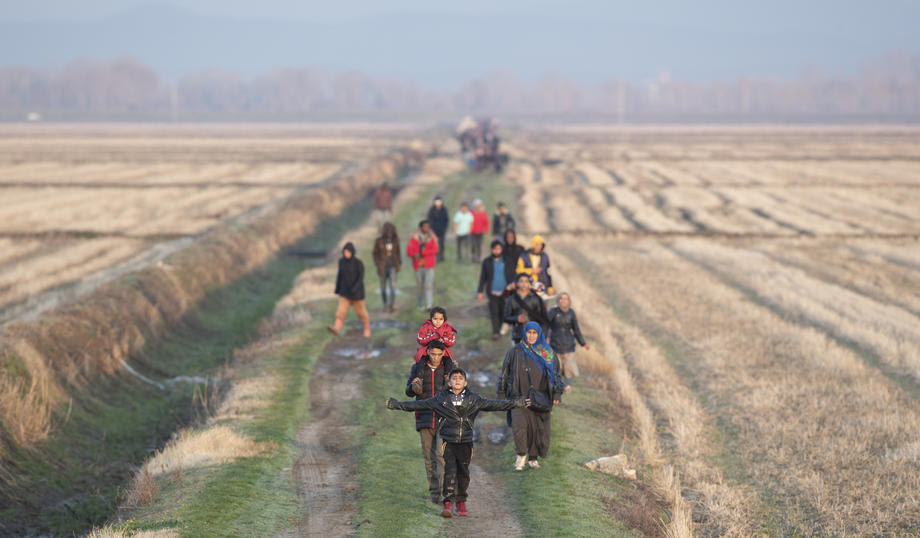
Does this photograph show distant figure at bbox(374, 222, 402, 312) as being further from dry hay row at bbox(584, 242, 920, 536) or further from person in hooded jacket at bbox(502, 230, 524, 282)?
Answer: dry hay row at bbox(584, 242, 920, 536)

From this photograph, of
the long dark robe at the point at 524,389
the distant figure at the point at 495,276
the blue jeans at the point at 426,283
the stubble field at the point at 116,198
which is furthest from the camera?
the stubble field at the point at 116,198

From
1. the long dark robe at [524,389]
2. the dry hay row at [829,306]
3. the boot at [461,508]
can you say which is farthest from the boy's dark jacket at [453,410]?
the dry hay row at [829,306]

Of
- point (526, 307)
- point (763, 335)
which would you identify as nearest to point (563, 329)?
point (526, 307)

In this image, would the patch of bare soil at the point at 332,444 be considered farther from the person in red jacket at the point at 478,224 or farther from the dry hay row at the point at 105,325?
the person in red jacket at the point at 478,224

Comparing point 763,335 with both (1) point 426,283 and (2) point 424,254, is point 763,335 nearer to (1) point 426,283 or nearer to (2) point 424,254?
(1) point 426,283

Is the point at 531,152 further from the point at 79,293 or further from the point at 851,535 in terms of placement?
the point at 851,535

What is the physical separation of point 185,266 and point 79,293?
355 centimetres

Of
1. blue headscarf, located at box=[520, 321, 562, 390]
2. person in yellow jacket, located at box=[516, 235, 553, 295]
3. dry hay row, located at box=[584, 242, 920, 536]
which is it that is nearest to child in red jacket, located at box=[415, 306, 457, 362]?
blue headscarf, located at box=[520, 321, 562, 390]

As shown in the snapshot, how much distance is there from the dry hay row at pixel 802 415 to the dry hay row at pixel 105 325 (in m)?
9.97

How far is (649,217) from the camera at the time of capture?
40625 millimetres

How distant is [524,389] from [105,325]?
1006 centimetres

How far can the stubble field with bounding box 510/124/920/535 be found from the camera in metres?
11.7

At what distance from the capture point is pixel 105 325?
17938mm

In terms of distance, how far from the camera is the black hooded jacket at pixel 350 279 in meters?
17.1
